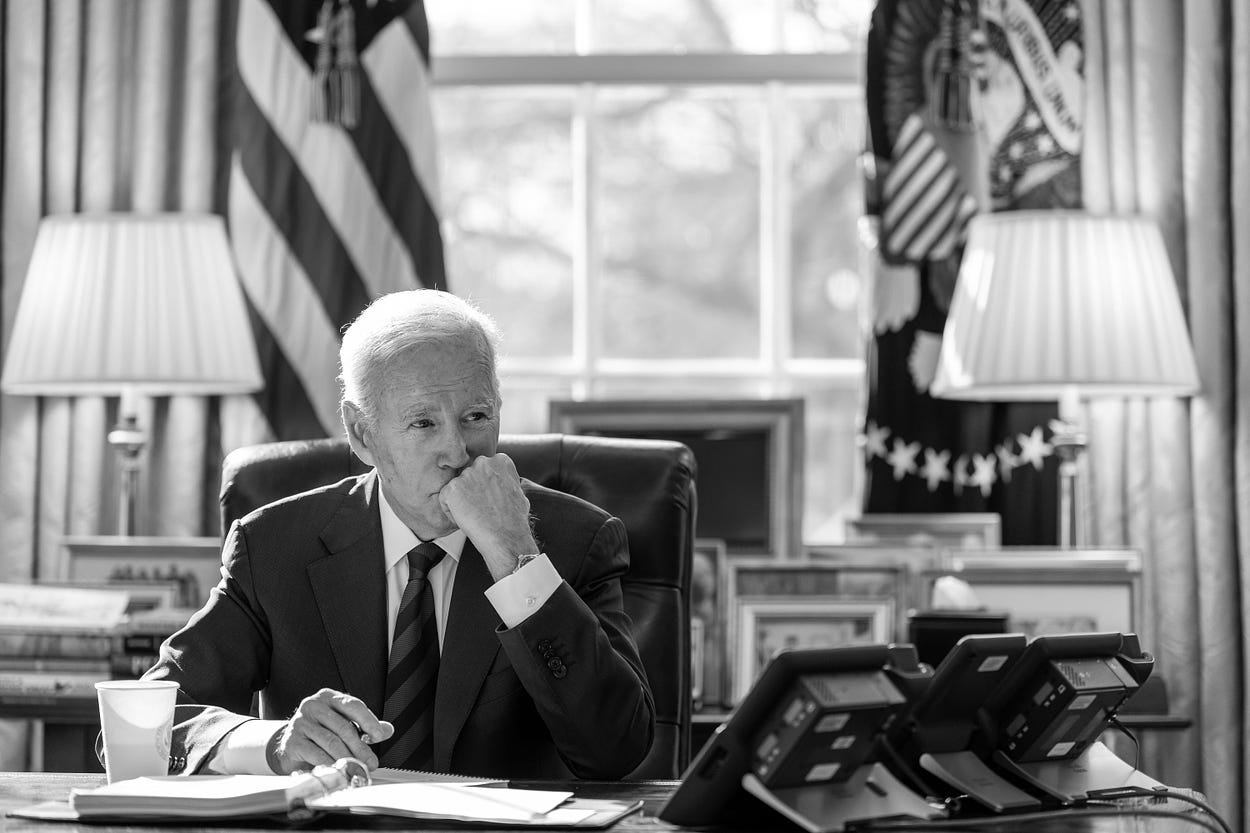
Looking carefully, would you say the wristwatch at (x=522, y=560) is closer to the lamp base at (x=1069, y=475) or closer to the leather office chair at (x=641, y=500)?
the leather office chair at (x=641, y=500)

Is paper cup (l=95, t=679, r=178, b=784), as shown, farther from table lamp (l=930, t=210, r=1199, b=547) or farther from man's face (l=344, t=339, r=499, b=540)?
table lamp (l=930, t=210, r=1199, b=547)

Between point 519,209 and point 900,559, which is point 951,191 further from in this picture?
point 519,209

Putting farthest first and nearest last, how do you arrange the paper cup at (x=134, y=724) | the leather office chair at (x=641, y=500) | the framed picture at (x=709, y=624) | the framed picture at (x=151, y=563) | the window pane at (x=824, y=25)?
the window pane at (x=824, y=25)
the framed picture at (x=151, y=563)
the framed picture at (x=709, y=624)
the leather office chair at (x=641, y=500)
the paper cup at (x=134, y=724)

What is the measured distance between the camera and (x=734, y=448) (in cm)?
300

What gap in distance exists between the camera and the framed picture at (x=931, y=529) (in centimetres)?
314

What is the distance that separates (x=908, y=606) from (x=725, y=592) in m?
0.33

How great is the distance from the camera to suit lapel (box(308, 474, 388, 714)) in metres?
1.90

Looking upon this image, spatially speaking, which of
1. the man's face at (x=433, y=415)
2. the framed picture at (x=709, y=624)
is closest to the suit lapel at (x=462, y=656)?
the man's face at (x=433, y=415)

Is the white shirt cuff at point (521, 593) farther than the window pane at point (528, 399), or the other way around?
the window pane at point (528, 399)

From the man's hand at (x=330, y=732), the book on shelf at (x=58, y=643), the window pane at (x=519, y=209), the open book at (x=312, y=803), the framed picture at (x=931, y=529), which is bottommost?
the book on shelf at (x=58, y=643)

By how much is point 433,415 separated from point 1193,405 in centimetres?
181

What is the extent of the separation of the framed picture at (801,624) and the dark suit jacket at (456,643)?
88 cm

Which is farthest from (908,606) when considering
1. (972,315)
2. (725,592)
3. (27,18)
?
(27,18)

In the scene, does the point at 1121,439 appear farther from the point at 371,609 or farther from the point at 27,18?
the point at 27,18
